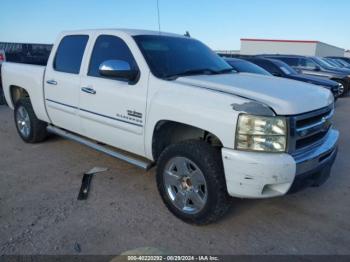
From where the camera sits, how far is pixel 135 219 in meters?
3.46

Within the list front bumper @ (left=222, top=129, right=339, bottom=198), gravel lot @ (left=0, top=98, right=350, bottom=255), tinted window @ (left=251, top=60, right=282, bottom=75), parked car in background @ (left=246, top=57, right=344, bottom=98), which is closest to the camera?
front bumper @ (left=222, top=129, right=339, bottom=198)

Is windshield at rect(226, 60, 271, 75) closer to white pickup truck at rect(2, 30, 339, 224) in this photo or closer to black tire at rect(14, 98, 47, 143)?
white pickup truck at rect(2, 30, 339, 224)

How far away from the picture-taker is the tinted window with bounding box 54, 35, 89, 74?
4590 mm

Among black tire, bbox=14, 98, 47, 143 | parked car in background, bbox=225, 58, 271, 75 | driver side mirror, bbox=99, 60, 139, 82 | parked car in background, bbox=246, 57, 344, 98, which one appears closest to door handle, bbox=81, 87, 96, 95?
driver side mirror, bbox=99, 60, 139, 82

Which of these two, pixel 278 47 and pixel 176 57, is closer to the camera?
pixel 176 57

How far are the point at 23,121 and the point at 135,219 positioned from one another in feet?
11.6

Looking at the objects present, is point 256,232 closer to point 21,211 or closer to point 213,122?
point 213,122

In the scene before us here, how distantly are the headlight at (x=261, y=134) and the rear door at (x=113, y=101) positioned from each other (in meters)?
1.18

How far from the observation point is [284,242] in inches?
123

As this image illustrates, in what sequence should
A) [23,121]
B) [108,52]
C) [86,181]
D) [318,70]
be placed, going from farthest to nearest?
[318,70] < [23,121] < [86,181] < [108,52]

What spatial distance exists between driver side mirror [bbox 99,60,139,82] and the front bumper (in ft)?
4.56

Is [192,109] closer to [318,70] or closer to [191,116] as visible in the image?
[191,116]

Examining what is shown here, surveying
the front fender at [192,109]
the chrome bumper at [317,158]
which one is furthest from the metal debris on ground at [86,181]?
the chrome bumper at [317,158]

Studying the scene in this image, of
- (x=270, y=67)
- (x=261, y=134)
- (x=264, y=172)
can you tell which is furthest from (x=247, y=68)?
(x=264, y=172)
